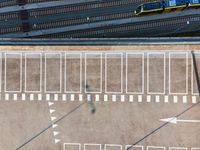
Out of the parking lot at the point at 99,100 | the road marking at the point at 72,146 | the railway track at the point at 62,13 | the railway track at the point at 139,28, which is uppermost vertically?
the railway track at the point at 62,13

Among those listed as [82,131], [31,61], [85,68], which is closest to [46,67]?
[31,61]

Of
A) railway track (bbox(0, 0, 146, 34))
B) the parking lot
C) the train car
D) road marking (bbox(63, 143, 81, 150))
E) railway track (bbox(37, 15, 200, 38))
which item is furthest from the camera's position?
railway track (bbox(0, 0, 146, 34))

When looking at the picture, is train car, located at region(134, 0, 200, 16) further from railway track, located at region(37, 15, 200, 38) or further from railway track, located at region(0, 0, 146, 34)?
railway track, located at region(0, 0, 146, 34)

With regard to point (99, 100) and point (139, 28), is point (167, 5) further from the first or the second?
point (99, 100)

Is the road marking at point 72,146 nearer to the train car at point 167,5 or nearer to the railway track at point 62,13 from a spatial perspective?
the railway track at point 62,13

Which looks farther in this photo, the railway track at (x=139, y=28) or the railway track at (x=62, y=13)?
the railway track at (x=62, y=13)

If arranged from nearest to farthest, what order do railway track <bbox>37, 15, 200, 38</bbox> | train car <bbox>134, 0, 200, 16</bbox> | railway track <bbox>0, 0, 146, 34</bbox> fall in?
train car <bbox>134, 0, 200, 16</bbox> < railway track <bbox>37, 15, 200, 38</bbox> < railway track <bbox>0, 0, 146, 34</bbox>

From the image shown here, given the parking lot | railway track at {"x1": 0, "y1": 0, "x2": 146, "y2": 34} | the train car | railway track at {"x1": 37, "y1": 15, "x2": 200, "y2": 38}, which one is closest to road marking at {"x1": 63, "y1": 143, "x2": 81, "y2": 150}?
the parking lot

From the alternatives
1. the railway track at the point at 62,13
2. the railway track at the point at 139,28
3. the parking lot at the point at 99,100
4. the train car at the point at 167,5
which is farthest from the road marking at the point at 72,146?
the train car at the point at 167,5
